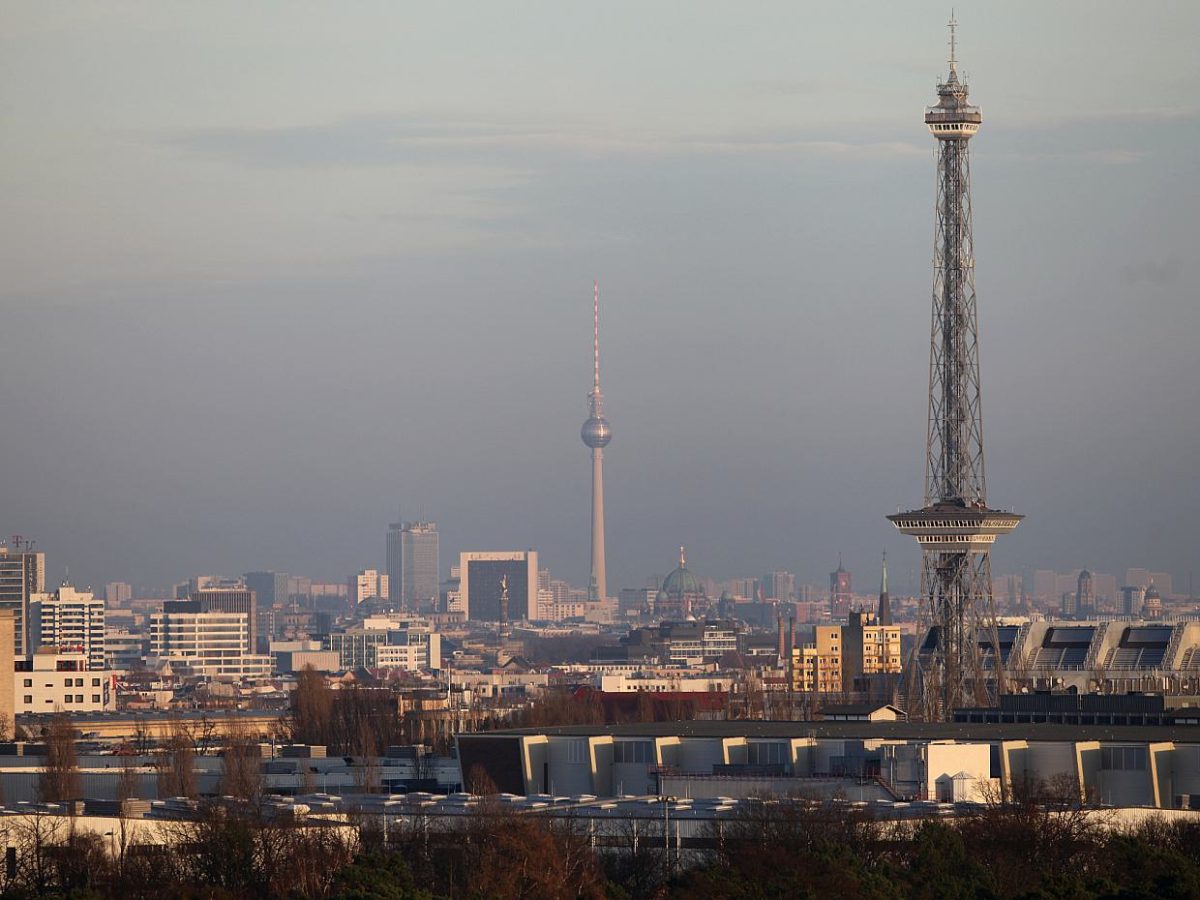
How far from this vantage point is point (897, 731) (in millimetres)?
75312

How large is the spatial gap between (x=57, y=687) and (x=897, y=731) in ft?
285

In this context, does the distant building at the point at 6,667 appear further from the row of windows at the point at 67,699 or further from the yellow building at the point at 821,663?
the yellow building at the point at 821,663

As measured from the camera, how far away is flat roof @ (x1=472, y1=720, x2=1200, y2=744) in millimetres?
71438

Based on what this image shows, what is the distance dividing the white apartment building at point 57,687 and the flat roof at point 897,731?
75.7 metres

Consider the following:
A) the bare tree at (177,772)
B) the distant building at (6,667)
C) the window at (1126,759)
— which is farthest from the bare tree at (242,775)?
the distant building at (6,667)

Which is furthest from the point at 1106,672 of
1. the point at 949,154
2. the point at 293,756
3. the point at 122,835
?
the point at 122,835

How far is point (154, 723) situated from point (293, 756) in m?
34.5

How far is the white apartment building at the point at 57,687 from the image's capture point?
15125 cm

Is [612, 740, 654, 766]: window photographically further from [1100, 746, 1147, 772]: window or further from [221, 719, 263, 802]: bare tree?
[1100, 746, 1147, 772]: window

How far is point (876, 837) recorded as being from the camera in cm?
5316

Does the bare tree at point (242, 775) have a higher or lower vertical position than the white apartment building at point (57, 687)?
lower

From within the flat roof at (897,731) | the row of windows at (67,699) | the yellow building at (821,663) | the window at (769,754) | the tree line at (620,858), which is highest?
the yellow building at (821,663)

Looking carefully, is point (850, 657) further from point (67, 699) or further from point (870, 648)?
point (67, 699)

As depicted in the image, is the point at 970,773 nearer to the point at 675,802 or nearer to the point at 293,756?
the point at 675,802
